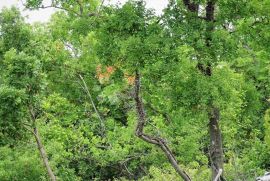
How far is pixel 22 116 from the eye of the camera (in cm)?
1620

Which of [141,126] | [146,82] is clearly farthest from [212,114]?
[141,126]

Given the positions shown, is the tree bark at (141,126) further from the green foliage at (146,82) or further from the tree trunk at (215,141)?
the tree trunk at (215,141)

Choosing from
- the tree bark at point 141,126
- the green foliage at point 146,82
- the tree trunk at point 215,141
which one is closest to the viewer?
the tree bark at point 141,126

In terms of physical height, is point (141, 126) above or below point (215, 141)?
above

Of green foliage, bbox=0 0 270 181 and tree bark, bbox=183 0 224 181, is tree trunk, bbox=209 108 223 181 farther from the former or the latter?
green foliage, bbox=0 0 270 181

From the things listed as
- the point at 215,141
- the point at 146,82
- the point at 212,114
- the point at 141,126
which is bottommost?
the point at 215,141

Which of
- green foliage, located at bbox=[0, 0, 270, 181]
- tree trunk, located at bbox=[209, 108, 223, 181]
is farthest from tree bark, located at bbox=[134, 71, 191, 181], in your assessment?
tree trunk, located at bbox=[209, 108, 223, 181]

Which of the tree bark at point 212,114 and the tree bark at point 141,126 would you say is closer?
the tree bark at point 141,126

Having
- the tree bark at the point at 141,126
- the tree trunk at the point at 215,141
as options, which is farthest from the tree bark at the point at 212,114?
the tree bark at the point at 141,126

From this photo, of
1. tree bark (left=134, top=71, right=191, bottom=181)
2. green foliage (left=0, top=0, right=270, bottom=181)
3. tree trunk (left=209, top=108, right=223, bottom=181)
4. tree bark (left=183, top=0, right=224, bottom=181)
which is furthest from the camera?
tree trunk (left=209, top=108, right=223, bottom=181)

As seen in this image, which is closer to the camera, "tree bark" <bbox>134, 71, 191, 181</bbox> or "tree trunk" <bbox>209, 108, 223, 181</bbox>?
"tree bark" <bbox>134, 71, 191, 181</bbox>

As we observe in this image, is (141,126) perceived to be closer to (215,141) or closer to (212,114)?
(212,114)

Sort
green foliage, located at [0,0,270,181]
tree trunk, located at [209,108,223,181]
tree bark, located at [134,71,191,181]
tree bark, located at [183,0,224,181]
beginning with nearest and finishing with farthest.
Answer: tree bark, located at [134,71,191,181] → green foliage, located at [0,0,270,181] → tree bark, located at [183,0,224,181] → tree trunk, located at [209,108,223,181]

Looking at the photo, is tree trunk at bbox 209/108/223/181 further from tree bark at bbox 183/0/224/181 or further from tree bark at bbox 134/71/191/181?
tree bark at bbox 134/71/191/181
